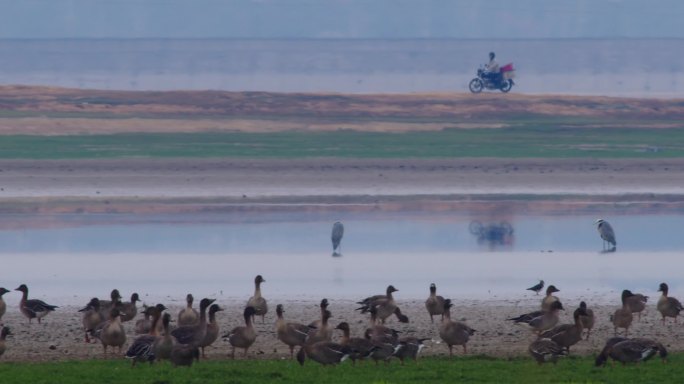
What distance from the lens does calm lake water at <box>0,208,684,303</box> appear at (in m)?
19.4

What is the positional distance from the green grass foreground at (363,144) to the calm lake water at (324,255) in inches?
362

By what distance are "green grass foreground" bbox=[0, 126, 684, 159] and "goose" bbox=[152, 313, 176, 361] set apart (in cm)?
2115

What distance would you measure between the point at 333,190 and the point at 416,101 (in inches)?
801

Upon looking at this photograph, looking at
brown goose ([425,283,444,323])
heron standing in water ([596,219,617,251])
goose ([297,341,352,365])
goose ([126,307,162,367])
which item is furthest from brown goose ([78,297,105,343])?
heron standing in water ([596,219,617,251])

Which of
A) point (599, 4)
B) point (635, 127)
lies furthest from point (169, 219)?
point (599, 4)

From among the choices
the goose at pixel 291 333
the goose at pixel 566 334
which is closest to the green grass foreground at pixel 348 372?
the goose at pixel 566 334

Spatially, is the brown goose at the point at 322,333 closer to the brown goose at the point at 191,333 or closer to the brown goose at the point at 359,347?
the brown goose at the point at 359,347

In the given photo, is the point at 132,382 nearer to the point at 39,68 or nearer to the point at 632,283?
the point at 632,283

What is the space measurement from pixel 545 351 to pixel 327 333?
2.16 meters

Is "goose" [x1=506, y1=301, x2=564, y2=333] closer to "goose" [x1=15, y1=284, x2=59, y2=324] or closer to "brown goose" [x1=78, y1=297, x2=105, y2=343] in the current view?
"brown goose" [x1=78, y1=297, x2=105, y2=343]

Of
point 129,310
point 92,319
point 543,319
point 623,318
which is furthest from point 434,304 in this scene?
point 92,319

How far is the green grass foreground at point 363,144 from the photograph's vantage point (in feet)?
117

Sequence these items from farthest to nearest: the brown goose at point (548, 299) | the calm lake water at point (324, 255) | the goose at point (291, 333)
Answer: the calm lake water at point (324, 255)
the brown goose at point (548, 299)
the goose at point (291, 333)

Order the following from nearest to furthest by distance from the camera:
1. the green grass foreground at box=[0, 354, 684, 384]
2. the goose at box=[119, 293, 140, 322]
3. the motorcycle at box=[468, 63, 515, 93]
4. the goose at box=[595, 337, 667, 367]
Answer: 1. the green grass foreground at box=[0, 354, 684, 384]
2. the goose at box=[595, 337, 667, 367]
3. the goose at box=[119, 293, 140, 322]
4. the motorcycle at box=[468, 63, 515, 93]
